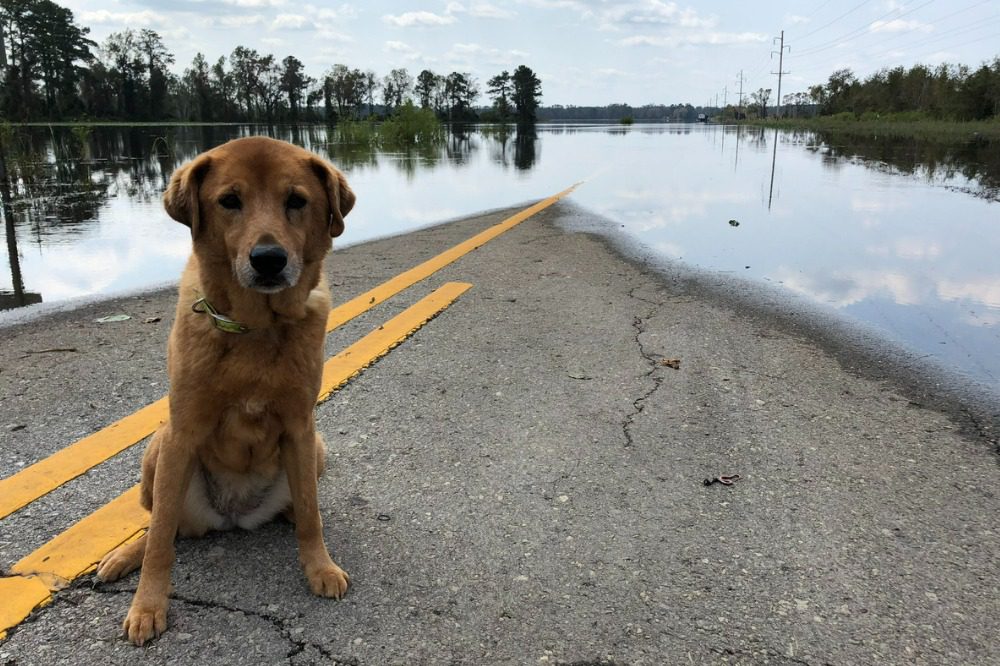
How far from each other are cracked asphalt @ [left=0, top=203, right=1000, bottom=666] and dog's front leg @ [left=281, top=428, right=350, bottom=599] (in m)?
0.09

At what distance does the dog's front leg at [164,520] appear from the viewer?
213 centimetres

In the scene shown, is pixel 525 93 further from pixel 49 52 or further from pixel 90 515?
pixel 90 515

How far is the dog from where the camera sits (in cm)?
219

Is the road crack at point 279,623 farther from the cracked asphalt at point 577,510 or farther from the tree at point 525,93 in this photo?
the tree at point 525,93

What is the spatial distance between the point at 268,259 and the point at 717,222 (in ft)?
32.1

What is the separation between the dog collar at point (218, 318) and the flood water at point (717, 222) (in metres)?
4.35

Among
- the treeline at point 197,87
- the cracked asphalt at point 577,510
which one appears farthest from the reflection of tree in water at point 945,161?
the treeline at point 197,87

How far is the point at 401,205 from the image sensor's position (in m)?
12.9

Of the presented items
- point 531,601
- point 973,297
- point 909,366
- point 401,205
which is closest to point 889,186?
point 973,297

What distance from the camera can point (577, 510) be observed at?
9.20 ft

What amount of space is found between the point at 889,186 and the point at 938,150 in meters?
13.6

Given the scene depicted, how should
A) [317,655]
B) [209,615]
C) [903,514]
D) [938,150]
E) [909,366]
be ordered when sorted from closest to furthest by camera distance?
[317,655] < [209,615] < [903,514] < [909,366] < [938,150]

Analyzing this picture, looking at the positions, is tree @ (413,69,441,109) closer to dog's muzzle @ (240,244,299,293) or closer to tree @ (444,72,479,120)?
tree @ (444,72,479,120)

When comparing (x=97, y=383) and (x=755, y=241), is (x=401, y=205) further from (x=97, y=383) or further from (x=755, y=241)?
(x=97, y=383)
